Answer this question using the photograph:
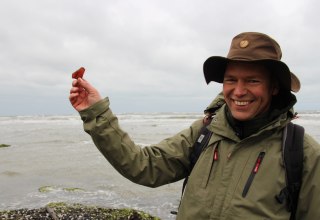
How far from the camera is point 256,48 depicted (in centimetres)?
300

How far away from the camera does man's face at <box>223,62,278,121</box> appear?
3.04 m

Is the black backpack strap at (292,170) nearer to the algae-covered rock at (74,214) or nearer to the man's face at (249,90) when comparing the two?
the man's face at (249,90)

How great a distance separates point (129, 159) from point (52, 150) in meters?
22.3

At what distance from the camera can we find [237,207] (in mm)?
2764

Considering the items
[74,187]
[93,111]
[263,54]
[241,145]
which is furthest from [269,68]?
[74,187]

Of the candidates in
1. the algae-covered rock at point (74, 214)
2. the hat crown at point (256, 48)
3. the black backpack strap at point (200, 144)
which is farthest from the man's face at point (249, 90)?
the algae-covered rock at point (74, 214)

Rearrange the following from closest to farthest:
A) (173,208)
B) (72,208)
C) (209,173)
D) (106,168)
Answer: (209,173), (72,208), (173,208), (106,168)

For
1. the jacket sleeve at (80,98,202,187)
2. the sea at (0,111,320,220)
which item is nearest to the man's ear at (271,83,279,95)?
the jacket sleeve at (80,98,202,187)

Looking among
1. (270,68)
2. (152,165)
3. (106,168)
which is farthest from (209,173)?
(106,168)

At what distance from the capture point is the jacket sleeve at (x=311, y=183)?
2.72 m

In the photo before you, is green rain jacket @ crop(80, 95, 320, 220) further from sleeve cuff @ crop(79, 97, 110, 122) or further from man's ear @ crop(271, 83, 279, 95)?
man's ear @ crop(271, 83, 279, 95)

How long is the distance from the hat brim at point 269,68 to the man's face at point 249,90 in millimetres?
80

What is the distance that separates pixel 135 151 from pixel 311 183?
156 cm

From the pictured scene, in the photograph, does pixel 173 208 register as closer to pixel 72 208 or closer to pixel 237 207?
pixel 72 208
